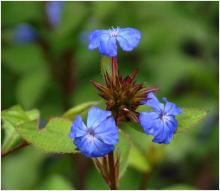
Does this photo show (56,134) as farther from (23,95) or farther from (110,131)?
(23,95)

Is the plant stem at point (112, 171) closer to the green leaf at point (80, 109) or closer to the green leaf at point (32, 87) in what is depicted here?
the green leaf at point (80, 109)

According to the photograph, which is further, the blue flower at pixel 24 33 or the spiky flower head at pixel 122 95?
the blue flower at pixel 24 33

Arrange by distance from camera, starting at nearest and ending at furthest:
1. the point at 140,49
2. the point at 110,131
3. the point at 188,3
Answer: the point at 110,131 → the point at 140,49 → the point at 188,3

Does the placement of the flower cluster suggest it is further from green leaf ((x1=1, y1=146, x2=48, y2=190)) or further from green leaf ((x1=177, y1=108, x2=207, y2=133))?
green leaf ((x1=1, y1=146, x2=48, y2=190))

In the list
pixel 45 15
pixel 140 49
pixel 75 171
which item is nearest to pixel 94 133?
pixel 75 171

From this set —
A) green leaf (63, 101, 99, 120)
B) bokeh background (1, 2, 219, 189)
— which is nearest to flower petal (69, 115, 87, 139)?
green leaf (63, 101, 99, 120)

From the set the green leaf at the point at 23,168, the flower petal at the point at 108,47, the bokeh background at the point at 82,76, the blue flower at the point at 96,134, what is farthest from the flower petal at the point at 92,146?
the green leaf at the point at 23,168

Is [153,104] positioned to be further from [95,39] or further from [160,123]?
[95,39]
